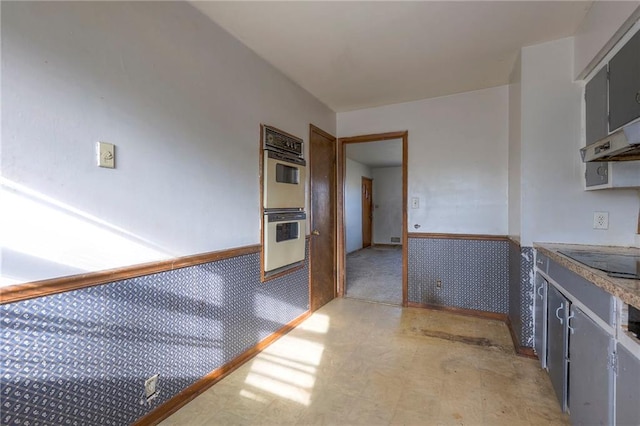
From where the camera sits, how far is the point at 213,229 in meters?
2.00

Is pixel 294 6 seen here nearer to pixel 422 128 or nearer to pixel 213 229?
pixel 213 229

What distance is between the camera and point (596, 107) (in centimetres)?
192

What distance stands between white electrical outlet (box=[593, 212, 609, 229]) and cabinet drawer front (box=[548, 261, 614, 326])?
0.67 meters

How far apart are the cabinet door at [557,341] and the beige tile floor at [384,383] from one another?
6.2 inches

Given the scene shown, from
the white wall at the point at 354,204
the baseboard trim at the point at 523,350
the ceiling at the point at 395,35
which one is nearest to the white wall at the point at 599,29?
the ceiling at the point at 395,35

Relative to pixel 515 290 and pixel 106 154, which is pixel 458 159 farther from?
pixel 106 154

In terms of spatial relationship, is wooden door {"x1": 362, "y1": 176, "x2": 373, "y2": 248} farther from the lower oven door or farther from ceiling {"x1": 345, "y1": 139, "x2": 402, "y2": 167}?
the lower oven door

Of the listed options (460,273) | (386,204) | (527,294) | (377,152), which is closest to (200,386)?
(527,294)

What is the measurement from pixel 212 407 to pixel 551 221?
2.71 m

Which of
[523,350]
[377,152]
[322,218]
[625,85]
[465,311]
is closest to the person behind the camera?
[625,85]

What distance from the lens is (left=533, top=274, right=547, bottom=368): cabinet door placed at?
1.98 metres

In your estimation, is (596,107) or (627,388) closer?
(627,388)

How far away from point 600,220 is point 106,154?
10.3 ft

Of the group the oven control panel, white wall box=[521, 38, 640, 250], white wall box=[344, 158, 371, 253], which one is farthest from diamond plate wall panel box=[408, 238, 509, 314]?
white wall box=[344, 158, 371, 253]
